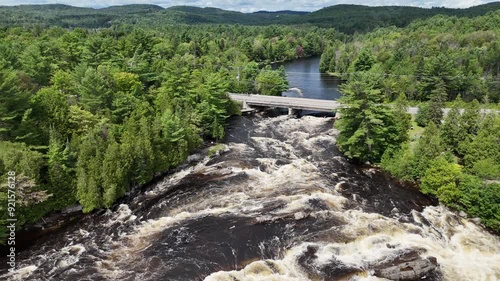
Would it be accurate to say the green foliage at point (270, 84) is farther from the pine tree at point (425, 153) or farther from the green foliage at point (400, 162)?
the pine tree at point (425, 153)

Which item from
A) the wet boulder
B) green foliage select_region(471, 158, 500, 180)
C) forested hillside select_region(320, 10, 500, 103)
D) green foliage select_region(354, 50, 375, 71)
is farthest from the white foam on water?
green foliage select_region(354, 50, 375, 71)

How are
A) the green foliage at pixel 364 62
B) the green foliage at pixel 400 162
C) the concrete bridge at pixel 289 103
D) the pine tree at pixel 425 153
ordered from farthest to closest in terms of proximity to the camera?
the green foliage at pixel 364 62 → the concrete bridge at pixel 289 103 → the green foliage at pixel 400 162 → the pine tree at pixel 425 153

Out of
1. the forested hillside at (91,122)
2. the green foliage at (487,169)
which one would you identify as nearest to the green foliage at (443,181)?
the green foliage at (487,169)

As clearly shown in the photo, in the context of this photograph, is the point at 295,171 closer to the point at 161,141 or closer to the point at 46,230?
the point at 161,141

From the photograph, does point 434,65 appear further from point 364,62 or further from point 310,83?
point 310,83

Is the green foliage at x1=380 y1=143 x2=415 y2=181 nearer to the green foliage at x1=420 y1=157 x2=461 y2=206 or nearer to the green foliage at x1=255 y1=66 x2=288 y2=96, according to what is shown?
the green foliage at x1=420 y1=157 x2=461 y2=206

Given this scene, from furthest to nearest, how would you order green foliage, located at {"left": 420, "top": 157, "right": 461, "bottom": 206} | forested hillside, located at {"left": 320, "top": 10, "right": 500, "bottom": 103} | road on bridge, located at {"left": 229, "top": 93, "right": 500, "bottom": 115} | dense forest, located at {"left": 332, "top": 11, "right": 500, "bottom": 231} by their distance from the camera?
forested hillside, located at {"left": 320, "top": 10, "right": 500, "bottom": 103} → road on bridge, located at {"left": 229, "top": 93, "right": 500, "bottom": 115} → green foliage, located at {"left": 420, "top": 157, "right": 461, "bottom": 206} → dense forest, located at {"left": 332, "top": 11, "right": 500, "bottom": 231}
